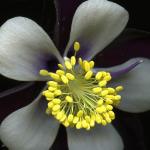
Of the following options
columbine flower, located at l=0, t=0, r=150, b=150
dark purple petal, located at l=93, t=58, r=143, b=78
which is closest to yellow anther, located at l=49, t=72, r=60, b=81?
columbine flower, located at l=0, t=0, r=150, b=150

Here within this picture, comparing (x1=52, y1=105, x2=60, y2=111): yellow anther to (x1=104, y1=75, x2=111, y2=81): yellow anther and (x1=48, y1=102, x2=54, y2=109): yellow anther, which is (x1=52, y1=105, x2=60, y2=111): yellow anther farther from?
(x1=104, y1=75, x2=111, y2=81): yellow anther

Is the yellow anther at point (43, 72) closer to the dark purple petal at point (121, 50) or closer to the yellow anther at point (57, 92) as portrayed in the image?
the yellow anther at point (57, 92)

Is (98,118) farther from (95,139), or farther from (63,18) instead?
(63,18)

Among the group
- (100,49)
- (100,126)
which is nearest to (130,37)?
(100,49)

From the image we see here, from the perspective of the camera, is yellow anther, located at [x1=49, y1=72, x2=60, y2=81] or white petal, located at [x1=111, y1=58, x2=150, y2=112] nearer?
yellow anther, located at [x1=49, y1=72, x2=60, y2=81]

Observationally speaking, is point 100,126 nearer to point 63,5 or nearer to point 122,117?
point 122,117

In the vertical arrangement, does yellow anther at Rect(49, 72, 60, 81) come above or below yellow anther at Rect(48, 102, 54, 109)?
above

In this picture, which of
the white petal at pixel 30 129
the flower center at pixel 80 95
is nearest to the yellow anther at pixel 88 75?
the flower center at pixel 80 95

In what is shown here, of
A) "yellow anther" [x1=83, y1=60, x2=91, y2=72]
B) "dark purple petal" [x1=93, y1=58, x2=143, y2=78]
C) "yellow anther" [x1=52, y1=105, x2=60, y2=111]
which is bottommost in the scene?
"dark purple petal" [x1=93, y1=58, x2=143, y2=78]
